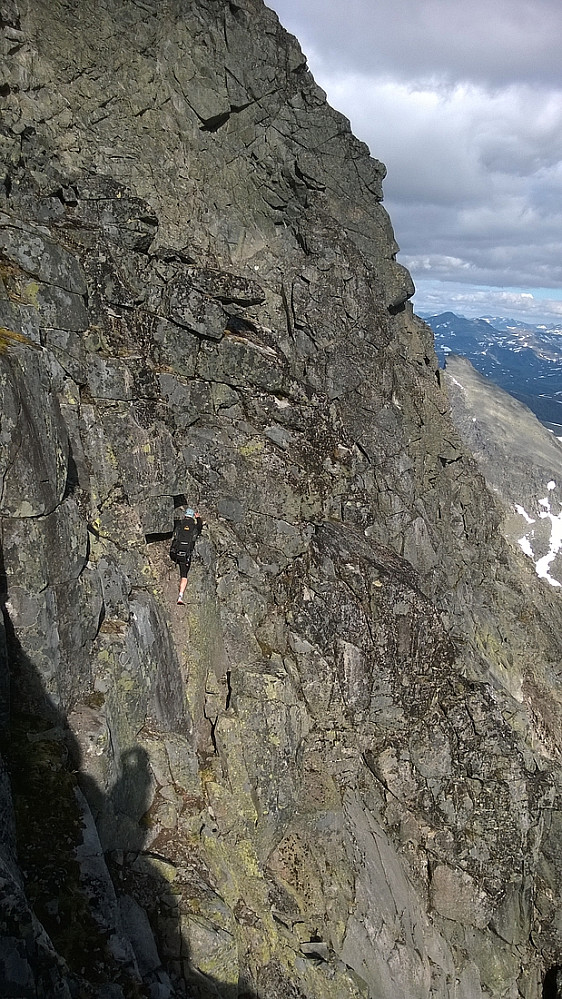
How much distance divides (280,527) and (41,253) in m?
15.6

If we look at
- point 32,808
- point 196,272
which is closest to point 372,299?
point 196,272

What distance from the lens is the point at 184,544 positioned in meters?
22.5

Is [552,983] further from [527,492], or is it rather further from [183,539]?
[527,492]

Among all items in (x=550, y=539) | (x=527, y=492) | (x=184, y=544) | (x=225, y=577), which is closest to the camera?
(x=184, y=544)

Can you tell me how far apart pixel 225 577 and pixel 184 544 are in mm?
3264

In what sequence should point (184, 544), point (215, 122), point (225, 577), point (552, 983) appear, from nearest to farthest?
point (184, 544)
point (225, 577)
point (552, 983)
point (215, 122)

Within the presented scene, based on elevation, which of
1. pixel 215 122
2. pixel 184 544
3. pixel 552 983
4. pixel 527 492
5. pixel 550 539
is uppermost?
pixel 215 122

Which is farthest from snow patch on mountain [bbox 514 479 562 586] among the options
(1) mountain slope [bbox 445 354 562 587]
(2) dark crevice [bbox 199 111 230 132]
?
(2) dark crevice [bbox 199 111 230 132]

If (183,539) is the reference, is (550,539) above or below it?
below

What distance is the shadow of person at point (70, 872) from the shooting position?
855 cm

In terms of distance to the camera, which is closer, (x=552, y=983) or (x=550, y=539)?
(x=552, y=983)

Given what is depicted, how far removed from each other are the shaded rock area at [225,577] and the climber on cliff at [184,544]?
31.0 inches

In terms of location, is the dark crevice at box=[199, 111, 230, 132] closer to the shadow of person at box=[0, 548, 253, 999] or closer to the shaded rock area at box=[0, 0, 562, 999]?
the shaded rock area at box=[0, 0, 562, 999]

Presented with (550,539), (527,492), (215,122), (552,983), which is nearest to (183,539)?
(215,122)
